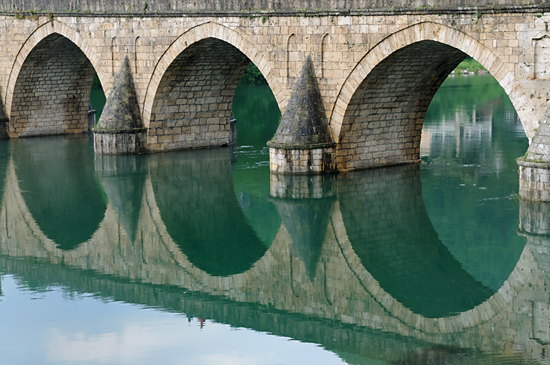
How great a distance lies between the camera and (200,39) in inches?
764

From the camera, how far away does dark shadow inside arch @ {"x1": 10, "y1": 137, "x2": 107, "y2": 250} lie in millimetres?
15109

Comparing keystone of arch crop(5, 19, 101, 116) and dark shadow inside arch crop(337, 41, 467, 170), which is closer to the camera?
dark shadow inside arch crop(337, 41, 467, 170)

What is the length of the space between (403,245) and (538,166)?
2338 millimetres

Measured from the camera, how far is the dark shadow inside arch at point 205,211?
1312 centimetres

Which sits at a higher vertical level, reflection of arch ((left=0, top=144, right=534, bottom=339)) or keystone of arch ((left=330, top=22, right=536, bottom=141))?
keystone of arch ((left=330, top=22, right=536, bottom=141))

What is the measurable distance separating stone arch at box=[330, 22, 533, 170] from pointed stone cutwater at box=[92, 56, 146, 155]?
5.68 metres

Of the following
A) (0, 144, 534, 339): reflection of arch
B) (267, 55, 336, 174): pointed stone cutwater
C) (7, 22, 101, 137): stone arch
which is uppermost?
(7, 22, 101, 137): stone arch

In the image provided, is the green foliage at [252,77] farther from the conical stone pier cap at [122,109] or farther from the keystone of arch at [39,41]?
A: the conical stone pier cap at [122,109]

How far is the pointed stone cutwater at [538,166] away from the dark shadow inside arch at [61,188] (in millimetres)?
6903

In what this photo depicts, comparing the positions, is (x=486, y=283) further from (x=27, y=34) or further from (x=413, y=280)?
(x=27, y=34)

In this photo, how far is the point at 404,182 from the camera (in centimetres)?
1730

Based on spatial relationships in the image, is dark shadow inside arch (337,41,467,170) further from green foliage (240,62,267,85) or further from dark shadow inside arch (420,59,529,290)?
green foliage (240,62,267,85)

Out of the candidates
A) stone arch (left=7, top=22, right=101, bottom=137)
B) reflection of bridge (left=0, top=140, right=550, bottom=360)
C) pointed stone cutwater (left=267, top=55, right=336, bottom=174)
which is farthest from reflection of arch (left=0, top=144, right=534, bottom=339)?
stone arch (left=7, top=22, right=101, bottom=137)

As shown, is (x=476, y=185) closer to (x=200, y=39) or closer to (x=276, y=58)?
(x=276, y=58)
